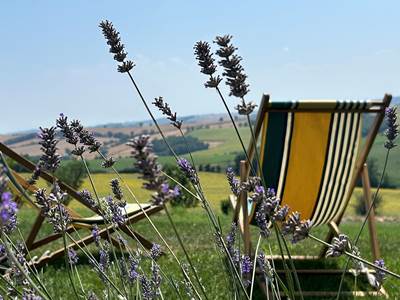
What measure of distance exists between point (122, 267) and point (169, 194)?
889 millimetres

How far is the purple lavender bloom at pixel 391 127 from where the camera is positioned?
1.58 m

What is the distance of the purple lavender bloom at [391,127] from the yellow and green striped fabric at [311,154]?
205cm

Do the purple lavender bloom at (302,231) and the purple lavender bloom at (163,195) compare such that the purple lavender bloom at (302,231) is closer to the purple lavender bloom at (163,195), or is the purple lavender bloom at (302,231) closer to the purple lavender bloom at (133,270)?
the purple lavender bloom at (163,195)

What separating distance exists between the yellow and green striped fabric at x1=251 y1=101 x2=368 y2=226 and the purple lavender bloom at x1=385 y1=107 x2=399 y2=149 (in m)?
2.05

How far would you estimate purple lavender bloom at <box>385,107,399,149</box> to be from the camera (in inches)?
62.2

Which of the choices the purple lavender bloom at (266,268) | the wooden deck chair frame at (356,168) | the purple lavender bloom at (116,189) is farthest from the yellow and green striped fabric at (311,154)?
the purple lavender bloom at (266,268)

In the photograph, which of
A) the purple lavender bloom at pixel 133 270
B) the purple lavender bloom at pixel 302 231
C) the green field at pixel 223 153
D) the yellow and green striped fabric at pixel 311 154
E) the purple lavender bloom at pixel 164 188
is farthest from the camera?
the green field at pixel 223 153

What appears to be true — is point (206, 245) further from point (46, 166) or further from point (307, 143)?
point (46, 166)

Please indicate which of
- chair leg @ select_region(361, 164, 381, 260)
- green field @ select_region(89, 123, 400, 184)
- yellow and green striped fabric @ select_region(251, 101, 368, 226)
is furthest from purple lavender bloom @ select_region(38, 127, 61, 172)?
green field @ select_region(89, 123, 400, 184)

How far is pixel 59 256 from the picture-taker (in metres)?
4.95

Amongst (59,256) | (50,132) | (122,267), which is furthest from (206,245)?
Result: (50,132)

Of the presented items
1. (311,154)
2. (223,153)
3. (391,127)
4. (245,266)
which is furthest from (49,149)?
(223,153)

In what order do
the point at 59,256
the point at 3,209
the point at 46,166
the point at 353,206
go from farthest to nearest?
the point at 353,206 < the point at 59,256 < the point at 46,166 < the point at 3,209

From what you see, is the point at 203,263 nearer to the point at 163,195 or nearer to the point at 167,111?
the point at 167,111
